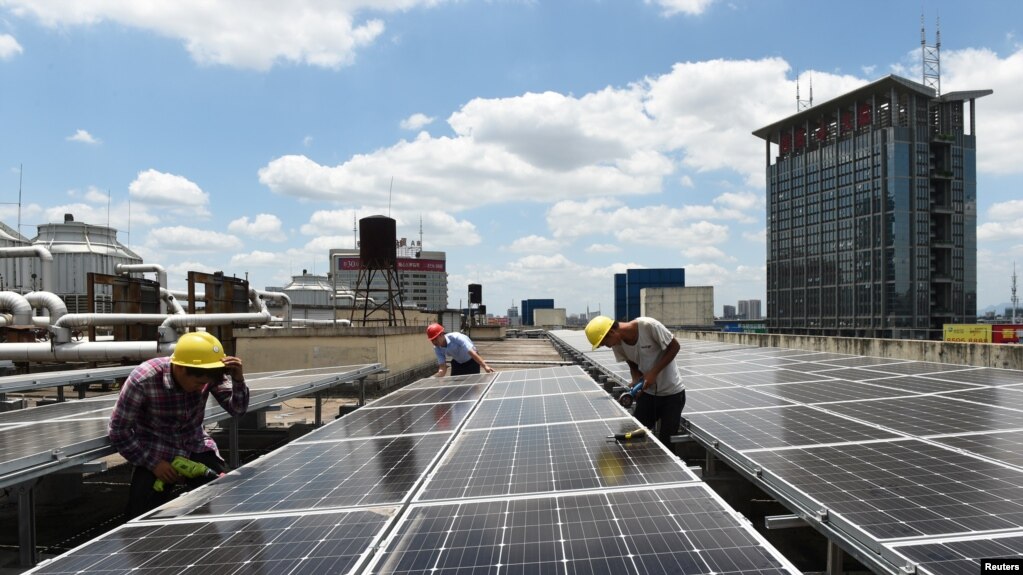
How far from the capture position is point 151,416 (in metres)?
4.99

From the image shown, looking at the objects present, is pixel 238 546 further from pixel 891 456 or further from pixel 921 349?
pixel 921 349

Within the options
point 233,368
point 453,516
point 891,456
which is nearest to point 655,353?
point 891,456

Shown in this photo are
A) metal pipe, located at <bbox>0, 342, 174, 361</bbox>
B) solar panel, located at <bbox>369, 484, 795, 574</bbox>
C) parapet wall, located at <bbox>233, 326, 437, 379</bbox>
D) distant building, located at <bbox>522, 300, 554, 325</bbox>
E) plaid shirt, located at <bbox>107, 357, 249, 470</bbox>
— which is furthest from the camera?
distant building, located at <bbox>522, 300, 554, 325</bbox>

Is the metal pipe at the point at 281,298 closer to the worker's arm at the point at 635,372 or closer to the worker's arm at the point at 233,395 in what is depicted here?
the worker's arm at the point at 233,395

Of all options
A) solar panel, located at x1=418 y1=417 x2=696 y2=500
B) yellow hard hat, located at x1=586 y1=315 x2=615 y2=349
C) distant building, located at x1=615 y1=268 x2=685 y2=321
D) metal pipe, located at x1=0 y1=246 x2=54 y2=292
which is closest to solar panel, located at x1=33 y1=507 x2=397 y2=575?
solar panel, located at x1=418 y1=417 x2=696 y2=500

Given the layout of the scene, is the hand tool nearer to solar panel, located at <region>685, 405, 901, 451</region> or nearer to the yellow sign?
solar panel, located at <region>685, 405, 901, 451</region>

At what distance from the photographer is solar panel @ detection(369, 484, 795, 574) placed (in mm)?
2379

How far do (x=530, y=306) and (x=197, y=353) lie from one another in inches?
6435

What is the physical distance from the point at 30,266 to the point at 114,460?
121ft

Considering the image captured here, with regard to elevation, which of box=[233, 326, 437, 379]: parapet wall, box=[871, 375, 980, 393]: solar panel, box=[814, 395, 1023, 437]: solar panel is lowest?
box=[233, 326, 437, 379]: parapet wall

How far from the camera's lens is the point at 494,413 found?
21.1 ft

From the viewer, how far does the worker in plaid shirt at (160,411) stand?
191 inches

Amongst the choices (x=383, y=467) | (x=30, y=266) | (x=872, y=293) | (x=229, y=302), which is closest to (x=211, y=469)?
(x=383, y=467)

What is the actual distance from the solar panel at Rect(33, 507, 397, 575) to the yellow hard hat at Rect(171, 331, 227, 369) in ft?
5.97
